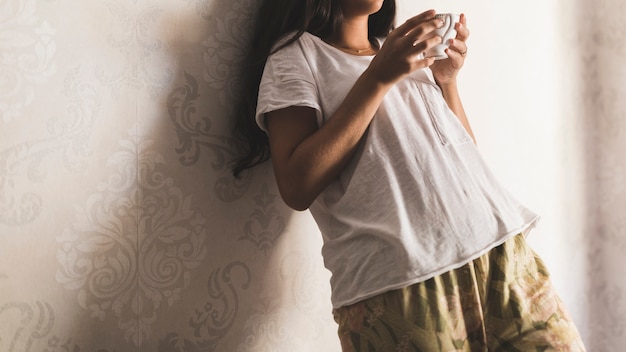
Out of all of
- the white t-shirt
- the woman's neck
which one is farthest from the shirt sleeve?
the woman's neck

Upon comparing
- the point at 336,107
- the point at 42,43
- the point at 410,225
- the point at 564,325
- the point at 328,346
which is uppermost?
the point at 42,43

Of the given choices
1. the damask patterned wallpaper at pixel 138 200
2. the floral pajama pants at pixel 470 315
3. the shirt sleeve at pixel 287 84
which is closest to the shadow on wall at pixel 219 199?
the damask patterned wallpaper at pixel 138 200

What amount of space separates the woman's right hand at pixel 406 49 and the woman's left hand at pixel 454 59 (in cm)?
7

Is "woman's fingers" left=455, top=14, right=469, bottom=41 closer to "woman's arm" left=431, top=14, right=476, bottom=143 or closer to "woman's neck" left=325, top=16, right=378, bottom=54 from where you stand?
"woman's arm" left=431, top=14, right=476, bottom=143

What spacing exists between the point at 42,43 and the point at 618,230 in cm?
148

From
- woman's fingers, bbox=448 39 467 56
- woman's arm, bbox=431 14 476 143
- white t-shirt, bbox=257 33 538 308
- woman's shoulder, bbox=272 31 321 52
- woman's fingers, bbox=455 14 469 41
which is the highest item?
woman's shoulder, bbox=272 31 321 52

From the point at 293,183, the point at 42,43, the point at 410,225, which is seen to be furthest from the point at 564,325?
the point at 42,43

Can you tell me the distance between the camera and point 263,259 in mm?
1040

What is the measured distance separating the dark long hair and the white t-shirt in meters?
0.04

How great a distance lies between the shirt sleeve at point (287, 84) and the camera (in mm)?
873

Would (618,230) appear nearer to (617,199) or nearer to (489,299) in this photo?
(617,199)

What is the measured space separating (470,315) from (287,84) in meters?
0.43

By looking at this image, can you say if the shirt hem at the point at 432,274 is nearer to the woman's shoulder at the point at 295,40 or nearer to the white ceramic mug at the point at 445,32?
the white ceramic mug at the point at 445,32

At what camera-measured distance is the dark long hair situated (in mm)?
994
